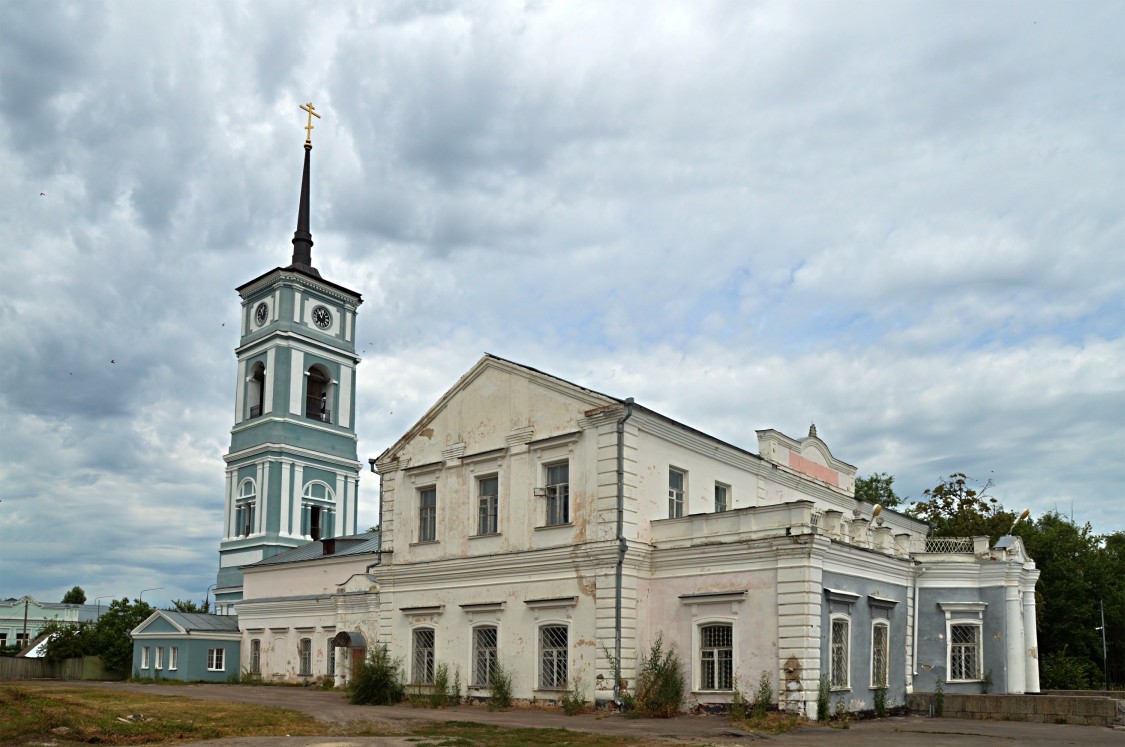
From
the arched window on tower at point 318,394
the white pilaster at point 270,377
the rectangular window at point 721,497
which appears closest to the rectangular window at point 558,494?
the rectangular window at point 721,497

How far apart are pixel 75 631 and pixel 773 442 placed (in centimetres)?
3608

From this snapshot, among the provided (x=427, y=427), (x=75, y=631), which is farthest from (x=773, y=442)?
(x=75, y=631)

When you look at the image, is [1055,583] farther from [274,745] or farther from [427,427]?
[274,745]

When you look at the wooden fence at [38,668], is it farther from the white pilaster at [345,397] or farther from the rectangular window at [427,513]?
the rectangular window at [427,513]

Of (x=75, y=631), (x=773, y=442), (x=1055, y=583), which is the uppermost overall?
(x=773, y=442)

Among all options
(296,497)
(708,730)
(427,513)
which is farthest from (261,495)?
(708,730)

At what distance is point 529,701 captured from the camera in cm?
2344

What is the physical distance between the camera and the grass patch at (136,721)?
15452 millimetres

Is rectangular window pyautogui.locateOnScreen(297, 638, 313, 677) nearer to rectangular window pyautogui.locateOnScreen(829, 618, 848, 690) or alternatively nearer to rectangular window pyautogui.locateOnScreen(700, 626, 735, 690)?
rectangular window pyautogui.locateOnScreen(700, 626, 735, 690)

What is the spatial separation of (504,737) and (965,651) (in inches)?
560

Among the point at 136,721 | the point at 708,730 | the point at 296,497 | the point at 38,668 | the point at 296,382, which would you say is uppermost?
the point at 296,382

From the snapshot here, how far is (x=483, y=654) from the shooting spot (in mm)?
24844

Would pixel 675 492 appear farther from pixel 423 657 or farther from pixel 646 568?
pixel 423 657

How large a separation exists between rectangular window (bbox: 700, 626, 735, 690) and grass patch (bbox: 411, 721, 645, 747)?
5153 mm
